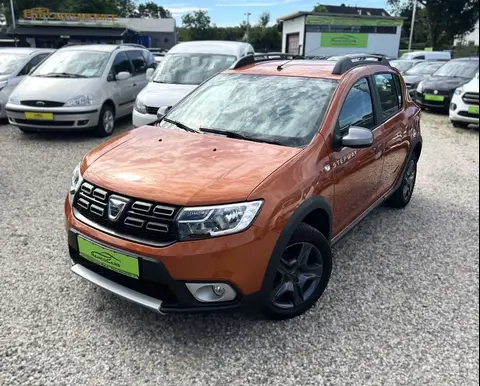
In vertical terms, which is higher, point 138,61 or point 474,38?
point 474,38

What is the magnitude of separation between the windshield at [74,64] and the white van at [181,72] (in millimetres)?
1150

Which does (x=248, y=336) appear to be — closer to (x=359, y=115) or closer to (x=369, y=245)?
(x=369, y=245)

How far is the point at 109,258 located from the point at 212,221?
0.69 m

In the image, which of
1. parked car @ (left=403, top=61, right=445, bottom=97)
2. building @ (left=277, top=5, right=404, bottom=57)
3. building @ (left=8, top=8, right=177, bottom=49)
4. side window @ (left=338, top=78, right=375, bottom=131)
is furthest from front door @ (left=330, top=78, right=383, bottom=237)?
building @ (left=277, top=5, right=404, bottom=57)

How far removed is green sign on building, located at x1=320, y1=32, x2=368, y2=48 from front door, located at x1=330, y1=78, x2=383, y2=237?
1562 inches

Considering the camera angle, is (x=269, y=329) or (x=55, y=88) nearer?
(x=269, y=329)

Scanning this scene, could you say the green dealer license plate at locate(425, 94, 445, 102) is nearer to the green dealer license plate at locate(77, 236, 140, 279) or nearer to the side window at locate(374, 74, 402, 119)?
the side window at locate(374, 74, 402, 119)

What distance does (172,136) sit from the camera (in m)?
3.16

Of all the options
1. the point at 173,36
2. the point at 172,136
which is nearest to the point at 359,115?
the point at 172,136

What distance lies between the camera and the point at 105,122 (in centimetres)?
805

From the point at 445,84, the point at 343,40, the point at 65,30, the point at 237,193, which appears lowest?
the point at 445,84

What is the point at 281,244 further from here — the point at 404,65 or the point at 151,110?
the point at 404,65

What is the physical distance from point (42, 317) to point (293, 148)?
204 cm

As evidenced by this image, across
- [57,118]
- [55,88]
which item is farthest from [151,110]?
[55,88]
